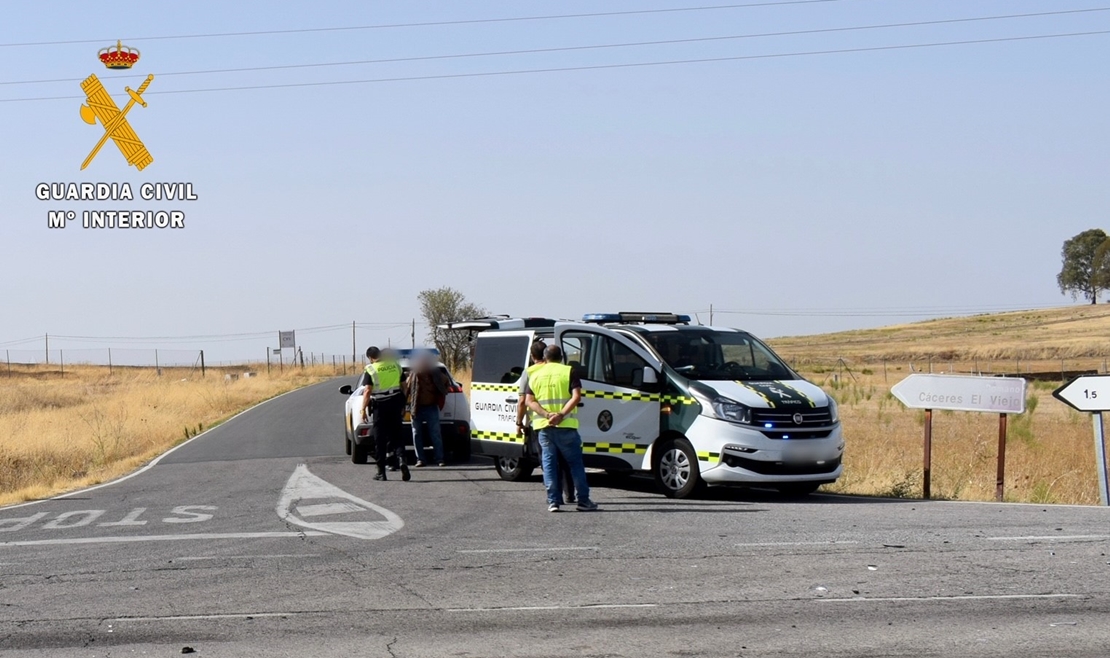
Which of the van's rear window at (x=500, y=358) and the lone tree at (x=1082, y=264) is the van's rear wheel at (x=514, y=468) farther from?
the lone tree at (x=1082, y=264)

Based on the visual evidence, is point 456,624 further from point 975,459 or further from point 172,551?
point 975,459

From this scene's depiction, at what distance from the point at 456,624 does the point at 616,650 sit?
1.24m

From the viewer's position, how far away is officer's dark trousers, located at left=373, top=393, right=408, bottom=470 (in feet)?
56.4

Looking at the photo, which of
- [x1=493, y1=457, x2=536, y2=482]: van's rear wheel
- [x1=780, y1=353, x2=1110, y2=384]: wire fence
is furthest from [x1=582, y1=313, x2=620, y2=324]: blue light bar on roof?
[x1=780, y1=353, x2=1110, y2=384]: wire fence

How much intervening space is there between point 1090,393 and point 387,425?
29.8 ft

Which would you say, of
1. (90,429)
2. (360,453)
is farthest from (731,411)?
(90,429)

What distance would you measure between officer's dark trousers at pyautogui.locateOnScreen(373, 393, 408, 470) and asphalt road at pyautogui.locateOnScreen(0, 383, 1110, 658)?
6.41ft

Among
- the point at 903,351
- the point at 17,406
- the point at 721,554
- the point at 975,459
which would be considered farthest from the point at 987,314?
the point at 721,554

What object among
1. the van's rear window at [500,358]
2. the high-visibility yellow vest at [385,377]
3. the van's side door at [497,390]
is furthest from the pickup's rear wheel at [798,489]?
the high-visibility yellow vest at [385,377]

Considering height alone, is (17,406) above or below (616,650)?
below

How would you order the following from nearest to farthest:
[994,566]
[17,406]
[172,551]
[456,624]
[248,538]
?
1. [456,624]
2. [994,566]
3. [172,551]
4. [248,538]
5. [17,406]

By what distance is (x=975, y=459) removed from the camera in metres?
19.6

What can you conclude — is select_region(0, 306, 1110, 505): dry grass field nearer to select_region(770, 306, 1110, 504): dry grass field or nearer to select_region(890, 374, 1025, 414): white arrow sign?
select_region(770, 306, 1110, 504): dry grass field

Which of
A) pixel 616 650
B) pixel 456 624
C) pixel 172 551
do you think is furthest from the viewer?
pixel 172 551
